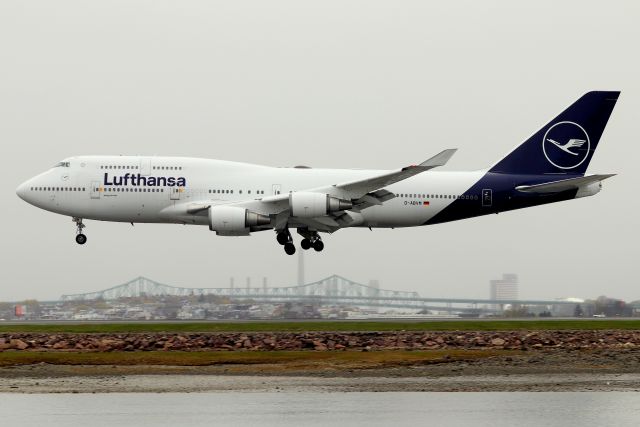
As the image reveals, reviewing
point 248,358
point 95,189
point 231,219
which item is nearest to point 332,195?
point 231,219

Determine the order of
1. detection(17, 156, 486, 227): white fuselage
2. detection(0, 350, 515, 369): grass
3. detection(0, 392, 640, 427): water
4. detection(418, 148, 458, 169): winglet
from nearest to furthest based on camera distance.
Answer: detection(0, 392, 640, 427): water
detection(0, 350, 515, 369): grass
detection(418, 148, 458, 169): winglet
detection(17, 156, 486, 227): white fuselage

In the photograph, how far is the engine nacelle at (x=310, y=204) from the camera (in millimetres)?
50781

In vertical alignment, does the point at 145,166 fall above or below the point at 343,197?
above

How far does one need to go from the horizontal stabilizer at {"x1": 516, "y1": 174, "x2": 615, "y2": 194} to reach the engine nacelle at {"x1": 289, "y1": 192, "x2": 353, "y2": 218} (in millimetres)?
10869

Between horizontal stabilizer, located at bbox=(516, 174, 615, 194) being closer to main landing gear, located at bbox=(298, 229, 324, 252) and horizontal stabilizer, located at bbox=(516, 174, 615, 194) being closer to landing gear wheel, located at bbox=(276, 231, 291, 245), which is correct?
main landing gear, located at bbox=(298, 229, 324, 252)

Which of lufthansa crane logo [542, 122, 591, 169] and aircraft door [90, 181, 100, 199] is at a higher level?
lufthansa crane logo [542, 122, 591, 169]

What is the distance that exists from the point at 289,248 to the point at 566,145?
16.5 meters

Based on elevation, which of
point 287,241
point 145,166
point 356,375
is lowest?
point 356,375

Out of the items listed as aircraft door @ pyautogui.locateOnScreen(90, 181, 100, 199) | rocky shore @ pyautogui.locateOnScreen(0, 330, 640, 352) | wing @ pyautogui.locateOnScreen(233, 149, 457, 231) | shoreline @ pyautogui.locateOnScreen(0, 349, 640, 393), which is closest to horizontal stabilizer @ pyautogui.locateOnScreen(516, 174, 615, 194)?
wing @ pyautogui.locateOnScreen(233, 149, 457, 231)

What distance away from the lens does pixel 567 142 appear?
56.9 meters

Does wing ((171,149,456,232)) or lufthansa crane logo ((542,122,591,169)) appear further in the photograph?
lufthansa crane logo ((542,122,591,169))

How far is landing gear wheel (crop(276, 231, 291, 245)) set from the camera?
54.1 m

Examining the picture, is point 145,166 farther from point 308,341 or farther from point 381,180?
point 308,341

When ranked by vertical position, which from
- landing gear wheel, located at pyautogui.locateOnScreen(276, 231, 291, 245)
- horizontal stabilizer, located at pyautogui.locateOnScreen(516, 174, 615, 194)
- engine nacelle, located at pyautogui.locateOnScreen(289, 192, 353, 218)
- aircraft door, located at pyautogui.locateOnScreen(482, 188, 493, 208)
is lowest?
landing gear wheel, located at pyautogui.locateOnScreen(276, 231, 291, 245)
